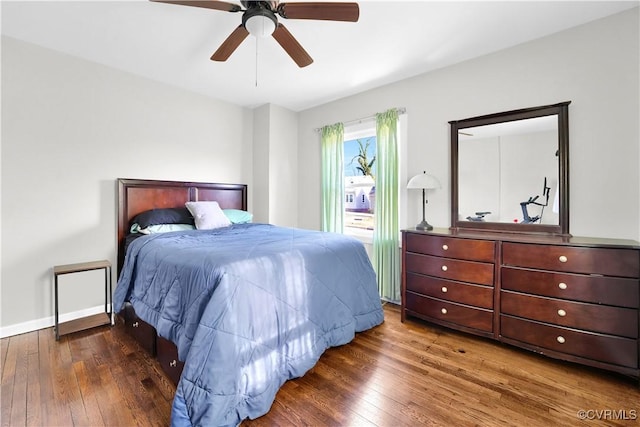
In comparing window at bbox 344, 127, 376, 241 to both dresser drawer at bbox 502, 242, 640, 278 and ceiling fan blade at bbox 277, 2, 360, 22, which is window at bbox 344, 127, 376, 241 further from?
ceiling fan blade at bbox 277, 2, 360, 22

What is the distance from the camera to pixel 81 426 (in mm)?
1460

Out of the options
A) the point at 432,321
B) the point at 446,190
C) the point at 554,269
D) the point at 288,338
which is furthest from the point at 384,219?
the point at 288,338

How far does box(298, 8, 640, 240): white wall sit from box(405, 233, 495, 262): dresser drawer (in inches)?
20.1

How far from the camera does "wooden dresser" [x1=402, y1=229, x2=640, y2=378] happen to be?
183 cm

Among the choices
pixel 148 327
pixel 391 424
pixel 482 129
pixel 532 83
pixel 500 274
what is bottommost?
pixel 391 424

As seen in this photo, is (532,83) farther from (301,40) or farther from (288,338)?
(288,338)

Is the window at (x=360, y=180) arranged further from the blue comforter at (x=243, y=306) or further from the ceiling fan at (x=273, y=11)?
the ceiling fan at (x=273, y=11)

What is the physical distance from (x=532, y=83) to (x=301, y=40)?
206 centimetres

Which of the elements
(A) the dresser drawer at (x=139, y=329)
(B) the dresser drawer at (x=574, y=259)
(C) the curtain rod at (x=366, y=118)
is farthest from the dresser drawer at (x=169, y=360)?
(C) the curtain rod at (x=366, y=118)

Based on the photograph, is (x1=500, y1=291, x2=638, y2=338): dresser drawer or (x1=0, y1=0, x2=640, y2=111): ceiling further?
(x1=0, y1=0, x2=640, y2=111): ceiling

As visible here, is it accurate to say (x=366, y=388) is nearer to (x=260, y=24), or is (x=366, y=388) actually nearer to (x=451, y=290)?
(x=451, y=290)

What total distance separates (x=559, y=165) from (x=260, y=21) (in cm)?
255

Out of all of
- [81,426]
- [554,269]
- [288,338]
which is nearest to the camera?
[81,426]

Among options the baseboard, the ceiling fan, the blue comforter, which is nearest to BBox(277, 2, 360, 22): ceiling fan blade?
the ceiling fan
